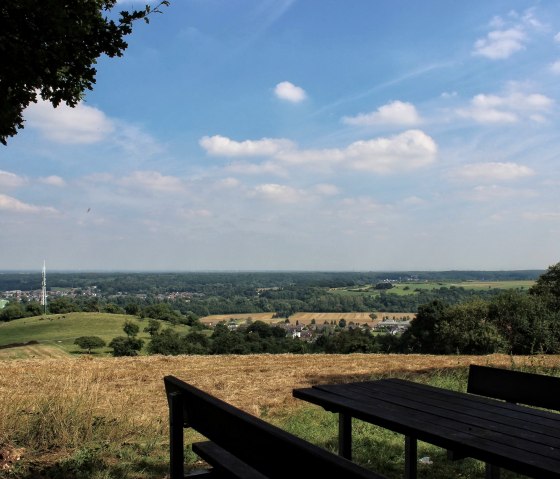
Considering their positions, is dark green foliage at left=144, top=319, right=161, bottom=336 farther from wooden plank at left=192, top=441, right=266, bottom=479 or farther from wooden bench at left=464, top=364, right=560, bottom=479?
wooden plank at left=192, top=441, right=266, bottom=479

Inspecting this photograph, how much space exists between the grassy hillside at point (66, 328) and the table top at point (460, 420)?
100 feet

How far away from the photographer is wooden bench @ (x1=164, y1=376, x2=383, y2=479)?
4.57ft

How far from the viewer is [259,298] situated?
8656cm

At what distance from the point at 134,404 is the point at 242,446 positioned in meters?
5.52

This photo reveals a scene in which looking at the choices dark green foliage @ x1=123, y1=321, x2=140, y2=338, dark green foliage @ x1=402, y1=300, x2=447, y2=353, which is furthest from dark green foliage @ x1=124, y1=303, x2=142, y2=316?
dark green foliage @ x1=402, y1=300, x2=447, y2=353

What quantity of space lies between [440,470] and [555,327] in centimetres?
1455

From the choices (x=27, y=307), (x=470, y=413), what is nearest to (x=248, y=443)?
(x=470, y=413)

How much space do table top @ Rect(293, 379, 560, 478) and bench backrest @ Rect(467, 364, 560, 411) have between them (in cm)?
21

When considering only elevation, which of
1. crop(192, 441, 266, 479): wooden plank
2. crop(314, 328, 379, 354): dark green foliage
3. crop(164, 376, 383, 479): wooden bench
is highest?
crop(164, 376, 383, 479): wooden bench

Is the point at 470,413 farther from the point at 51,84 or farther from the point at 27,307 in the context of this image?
the point at 27,307

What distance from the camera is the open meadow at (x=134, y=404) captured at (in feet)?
14.2

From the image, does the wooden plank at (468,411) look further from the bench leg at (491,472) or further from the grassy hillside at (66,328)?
the grassy hillside at (66,328)

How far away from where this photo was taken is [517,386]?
341 centimetres

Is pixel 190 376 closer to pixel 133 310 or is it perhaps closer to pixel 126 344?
pixel 126 344
